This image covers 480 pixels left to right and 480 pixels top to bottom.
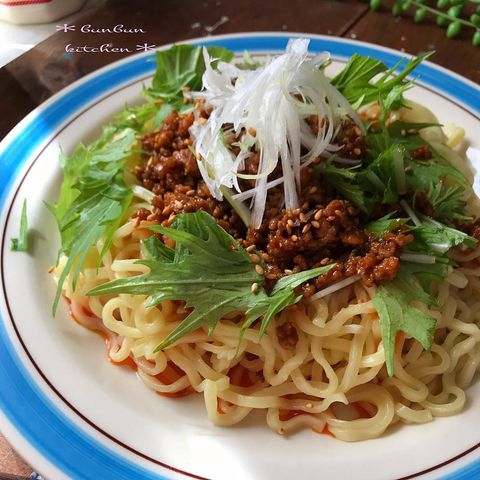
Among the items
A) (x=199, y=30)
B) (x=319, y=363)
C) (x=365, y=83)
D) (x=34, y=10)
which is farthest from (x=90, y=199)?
(x=34, y=10)

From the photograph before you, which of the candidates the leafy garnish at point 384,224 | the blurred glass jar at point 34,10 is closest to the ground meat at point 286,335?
the leafy garnish at point 384,224

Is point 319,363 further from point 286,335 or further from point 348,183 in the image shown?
point 348,183

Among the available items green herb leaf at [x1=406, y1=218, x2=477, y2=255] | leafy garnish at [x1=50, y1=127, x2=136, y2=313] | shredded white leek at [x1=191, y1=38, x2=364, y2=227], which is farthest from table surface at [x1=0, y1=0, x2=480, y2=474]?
green herb leaf at [x1=406, y1=218, x2=477, y2=255]

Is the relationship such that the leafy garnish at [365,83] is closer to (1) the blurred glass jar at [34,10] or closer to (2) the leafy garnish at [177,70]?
(2) the leafy garnish at [177,70]

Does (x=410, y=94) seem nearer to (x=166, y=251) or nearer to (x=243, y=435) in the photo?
(x=166, y=251)

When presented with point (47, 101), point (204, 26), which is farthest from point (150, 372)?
point (204, 26)

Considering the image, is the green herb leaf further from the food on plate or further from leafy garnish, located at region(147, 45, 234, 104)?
leafy garnish, located at region(147, 45, 234, 104)
